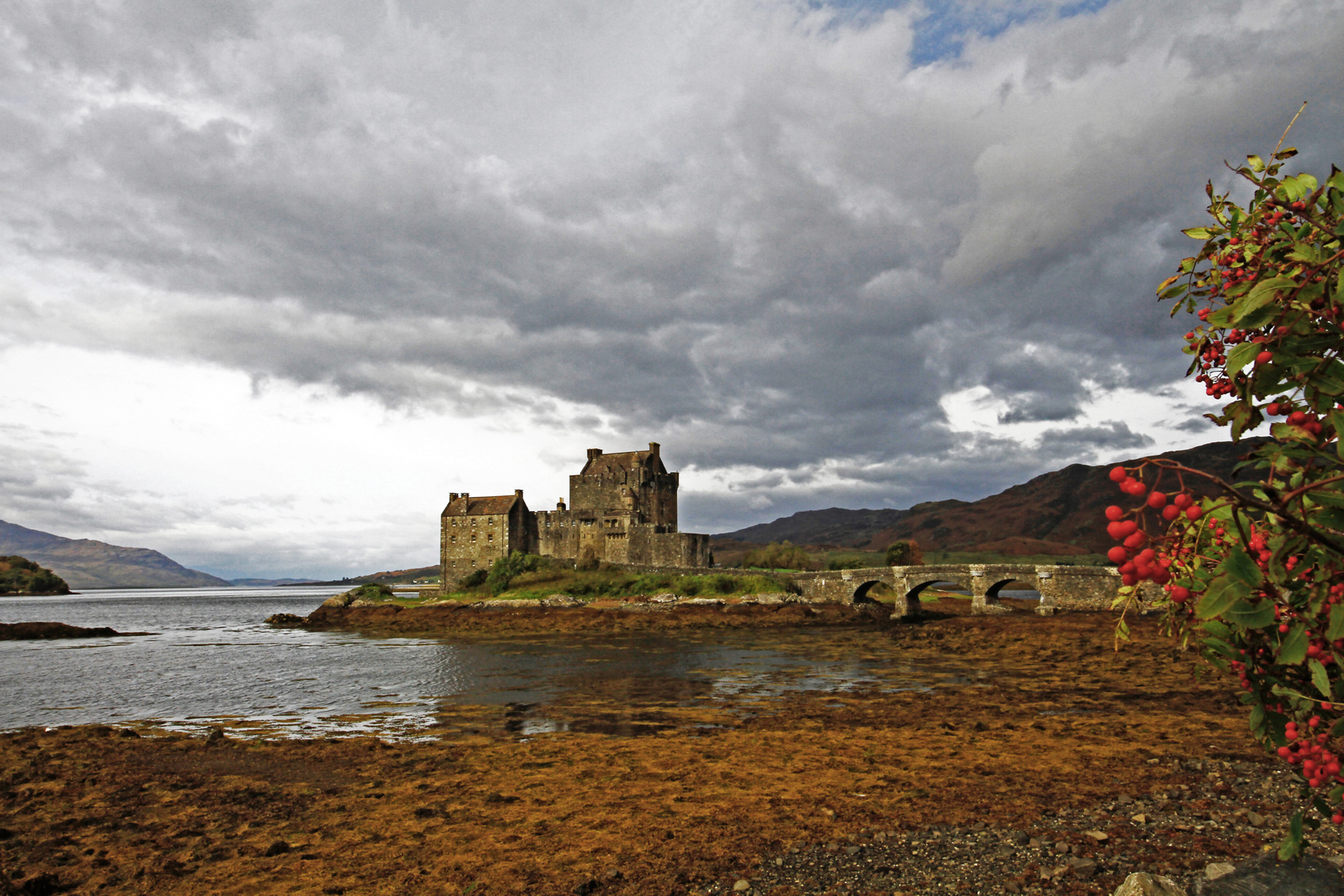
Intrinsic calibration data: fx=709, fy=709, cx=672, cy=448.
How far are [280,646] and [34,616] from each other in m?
73.9

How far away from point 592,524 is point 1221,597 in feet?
248

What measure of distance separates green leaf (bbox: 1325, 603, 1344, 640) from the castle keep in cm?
6705

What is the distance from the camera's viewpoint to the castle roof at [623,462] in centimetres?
7694

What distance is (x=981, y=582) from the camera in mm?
51812

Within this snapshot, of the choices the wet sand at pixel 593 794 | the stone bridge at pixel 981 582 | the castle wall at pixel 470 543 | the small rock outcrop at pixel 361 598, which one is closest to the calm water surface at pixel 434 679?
the wet sand at pixel 593 794

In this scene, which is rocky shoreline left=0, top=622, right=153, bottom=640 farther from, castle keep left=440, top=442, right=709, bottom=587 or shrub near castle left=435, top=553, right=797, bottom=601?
castle keep left=440, top=442, right=709, bottom=587

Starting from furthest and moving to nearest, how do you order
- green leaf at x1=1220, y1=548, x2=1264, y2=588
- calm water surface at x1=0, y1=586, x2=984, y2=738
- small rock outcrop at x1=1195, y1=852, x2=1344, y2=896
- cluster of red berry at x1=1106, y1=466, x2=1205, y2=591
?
calm water surface at x1=0, y1=586, x2=984, y2=738, small rock outcrop at x1=1195, y1=852, x2=1344, y2=896, cluster of red berry at x1=1106, y1=466, x2=1205, y2=591, green leaf at x1=1220, y1=548, x2=1264, y2=588

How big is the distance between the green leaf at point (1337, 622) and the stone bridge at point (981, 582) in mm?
45012

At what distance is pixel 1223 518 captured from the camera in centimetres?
289

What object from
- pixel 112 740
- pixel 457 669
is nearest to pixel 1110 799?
pixel 112 740

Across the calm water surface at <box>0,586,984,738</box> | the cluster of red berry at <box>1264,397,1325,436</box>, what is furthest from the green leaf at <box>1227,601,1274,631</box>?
the calm water surface at <box>0,586,984,738</box>

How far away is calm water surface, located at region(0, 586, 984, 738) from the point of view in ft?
65.9

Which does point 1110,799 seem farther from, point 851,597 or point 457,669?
point 851,597

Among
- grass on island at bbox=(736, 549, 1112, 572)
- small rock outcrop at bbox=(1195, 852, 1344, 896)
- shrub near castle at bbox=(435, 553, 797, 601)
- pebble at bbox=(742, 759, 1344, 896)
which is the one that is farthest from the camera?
grass on island at bbox=(736, 549, 1112, 572)
